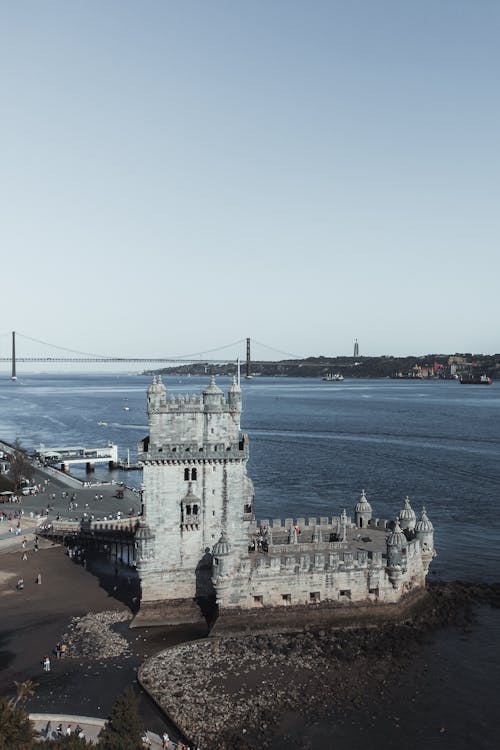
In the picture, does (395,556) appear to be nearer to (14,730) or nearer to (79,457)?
(14,730)

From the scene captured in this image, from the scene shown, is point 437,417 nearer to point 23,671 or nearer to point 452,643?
point 452,643

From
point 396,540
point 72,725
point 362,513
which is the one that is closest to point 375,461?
point 362,513

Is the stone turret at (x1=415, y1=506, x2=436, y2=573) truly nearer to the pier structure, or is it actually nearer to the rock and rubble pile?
the rock and rubble pile

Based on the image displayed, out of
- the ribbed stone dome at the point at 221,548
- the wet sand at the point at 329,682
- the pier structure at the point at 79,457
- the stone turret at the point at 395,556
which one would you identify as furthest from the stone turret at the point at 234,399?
the pier structure at the point at 79,457

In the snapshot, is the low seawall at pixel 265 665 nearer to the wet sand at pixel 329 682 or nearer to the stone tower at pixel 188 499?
the wet sand at pixel 329 682

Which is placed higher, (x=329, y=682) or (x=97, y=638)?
(x=97, y=638)

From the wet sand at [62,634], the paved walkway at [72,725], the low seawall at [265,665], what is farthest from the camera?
the wet sand at [62,634]
